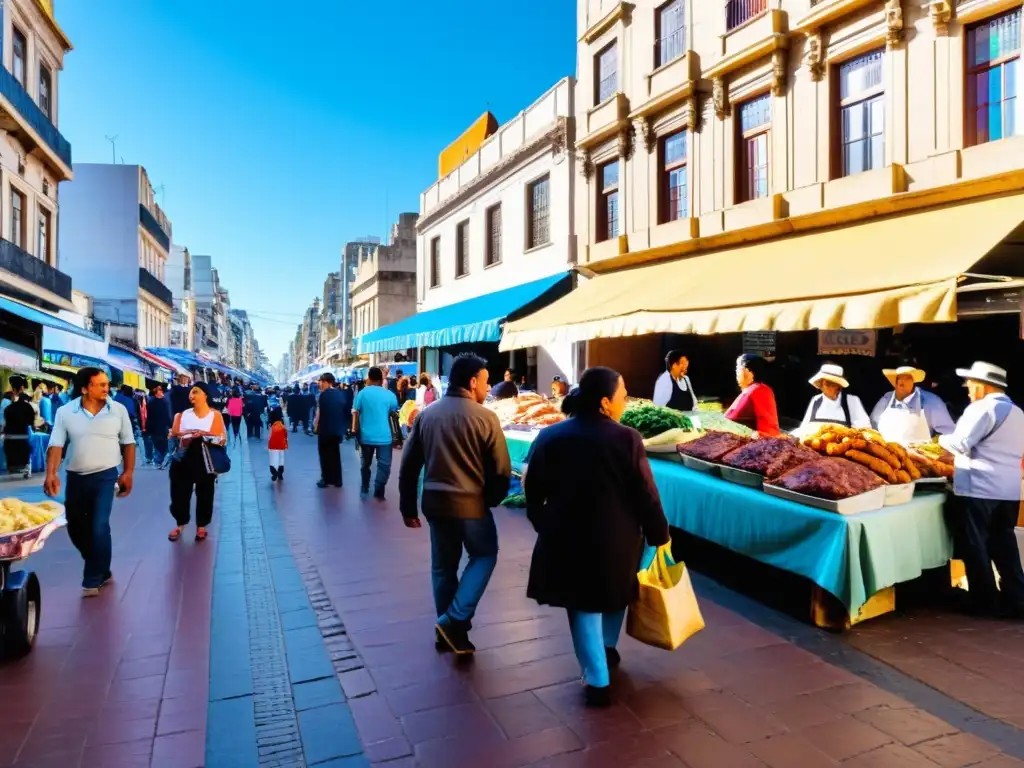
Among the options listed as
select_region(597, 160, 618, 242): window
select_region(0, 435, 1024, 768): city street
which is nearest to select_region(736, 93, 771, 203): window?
select_region(597, 160, 618, 242): window

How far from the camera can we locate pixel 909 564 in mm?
4668

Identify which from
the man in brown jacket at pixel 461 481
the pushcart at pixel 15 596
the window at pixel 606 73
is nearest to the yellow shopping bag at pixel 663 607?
the man in brown jacket at pixel 461 481

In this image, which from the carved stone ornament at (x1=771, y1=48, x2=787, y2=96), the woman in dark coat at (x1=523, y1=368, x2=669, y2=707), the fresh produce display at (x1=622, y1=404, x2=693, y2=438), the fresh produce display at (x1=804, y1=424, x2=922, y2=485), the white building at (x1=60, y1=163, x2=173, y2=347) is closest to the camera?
the woman in dark coat at (x1=523, y1=368, x2=669, y2=707)

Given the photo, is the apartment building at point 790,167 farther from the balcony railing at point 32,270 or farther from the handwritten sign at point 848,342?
the balcony railing at point 32,270

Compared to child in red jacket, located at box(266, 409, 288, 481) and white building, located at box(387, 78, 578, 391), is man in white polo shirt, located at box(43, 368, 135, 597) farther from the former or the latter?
white building, located at box(387, 78, 578, 391)

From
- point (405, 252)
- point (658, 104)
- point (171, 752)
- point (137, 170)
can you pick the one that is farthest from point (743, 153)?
point (137, 170)

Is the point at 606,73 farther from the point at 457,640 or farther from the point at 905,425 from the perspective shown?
the point at 457,640

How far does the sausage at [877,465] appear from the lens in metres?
4.80

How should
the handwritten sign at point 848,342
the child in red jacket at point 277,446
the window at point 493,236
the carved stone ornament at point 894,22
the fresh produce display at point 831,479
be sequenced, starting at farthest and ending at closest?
the window at point 493,236 < the child in red jacket at point 277,446 < the handwritten sign at point 848,342 < the carved stone ornament at point 894,22 < the fresh produce display at point 831,479

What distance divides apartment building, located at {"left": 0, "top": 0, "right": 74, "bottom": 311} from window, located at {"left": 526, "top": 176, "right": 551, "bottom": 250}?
13.2 meters

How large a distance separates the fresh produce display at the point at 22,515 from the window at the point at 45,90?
2201 cm

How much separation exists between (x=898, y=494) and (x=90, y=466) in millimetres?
5989

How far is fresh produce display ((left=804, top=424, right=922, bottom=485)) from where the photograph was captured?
15.9ft

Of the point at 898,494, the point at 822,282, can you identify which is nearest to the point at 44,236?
the point at 822,282
